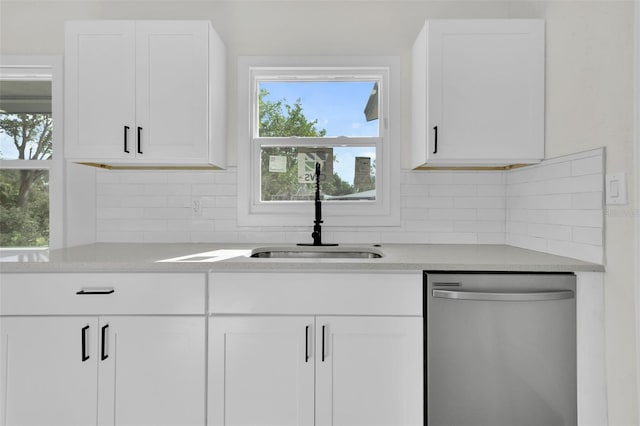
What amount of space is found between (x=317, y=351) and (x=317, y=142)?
1.30 metres

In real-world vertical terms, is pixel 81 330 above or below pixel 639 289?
below

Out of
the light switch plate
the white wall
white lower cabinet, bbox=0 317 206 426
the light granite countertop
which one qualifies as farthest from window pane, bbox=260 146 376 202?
the light switch plate

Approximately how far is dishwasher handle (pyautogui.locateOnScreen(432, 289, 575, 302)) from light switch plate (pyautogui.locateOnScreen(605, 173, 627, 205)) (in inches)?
15.7

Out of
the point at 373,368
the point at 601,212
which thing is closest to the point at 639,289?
the point at 601,212

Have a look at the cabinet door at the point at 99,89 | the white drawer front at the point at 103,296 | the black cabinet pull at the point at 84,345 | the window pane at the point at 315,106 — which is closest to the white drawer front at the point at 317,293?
the white drawer front at the point at 103,296

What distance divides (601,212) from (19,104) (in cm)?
321

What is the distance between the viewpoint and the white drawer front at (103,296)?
5.04 feet

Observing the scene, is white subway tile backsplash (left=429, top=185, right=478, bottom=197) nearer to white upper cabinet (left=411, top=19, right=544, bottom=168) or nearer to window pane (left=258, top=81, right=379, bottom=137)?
white upper cabinet (left=411, top=19, right=544, bottom=168)

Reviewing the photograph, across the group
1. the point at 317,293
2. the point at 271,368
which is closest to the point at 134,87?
the point at 317,293

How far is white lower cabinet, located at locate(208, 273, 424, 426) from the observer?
1519mm

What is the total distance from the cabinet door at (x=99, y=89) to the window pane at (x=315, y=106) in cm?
77

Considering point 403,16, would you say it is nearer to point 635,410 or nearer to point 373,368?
point 373,368

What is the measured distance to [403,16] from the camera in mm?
2236

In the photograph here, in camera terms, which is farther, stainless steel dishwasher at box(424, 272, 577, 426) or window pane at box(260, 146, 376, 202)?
window pane at box(260, 146, 376, 202)
